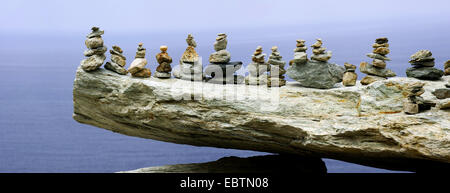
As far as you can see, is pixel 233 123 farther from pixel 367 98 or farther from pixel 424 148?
pixel 424 148

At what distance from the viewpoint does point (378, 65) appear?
9148mm

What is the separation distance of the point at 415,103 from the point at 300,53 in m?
2.32

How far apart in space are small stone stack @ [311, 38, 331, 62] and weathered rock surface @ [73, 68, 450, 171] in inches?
26.5

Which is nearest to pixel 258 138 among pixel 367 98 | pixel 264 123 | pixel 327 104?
pixel 264 123

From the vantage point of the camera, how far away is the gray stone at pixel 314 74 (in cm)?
902

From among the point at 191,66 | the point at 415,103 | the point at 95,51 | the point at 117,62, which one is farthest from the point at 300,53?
the point at 95,51

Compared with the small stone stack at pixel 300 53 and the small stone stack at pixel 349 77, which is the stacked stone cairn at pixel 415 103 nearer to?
the small stone stack at pixel 349 77

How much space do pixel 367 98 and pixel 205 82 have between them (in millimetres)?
3018

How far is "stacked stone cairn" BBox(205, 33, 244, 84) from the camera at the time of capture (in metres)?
9.29

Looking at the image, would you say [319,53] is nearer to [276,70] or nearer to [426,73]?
[276,70]

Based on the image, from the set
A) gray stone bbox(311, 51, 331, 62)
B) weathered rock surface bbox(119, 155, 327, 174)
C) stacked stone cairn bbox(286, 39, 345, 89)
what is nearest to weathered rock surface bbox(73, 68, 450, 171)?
stacked stone cairn bbox(286, 39, 345, 89)

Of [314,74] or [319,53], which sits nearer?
[314,74]

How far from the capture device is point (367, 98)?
326 inches

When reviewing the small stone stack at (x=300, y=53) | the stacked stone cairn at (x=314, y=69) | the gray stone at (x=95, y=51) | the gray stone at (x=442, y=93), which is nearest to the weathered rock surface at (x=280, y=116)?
the gray stone at (x=442, y=93)
